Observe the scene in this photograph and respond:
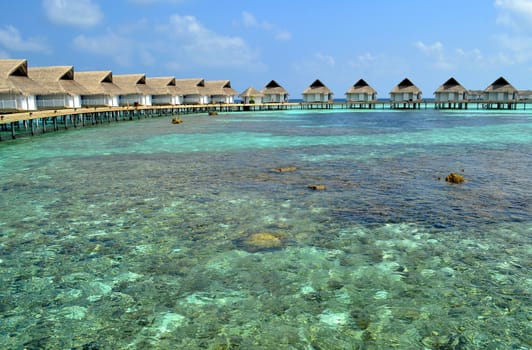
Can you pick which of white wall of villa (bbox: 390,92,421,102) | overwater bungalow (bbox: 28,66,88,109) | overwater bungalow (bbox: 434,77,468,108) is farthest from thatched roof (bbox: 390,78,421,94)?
overwater bungalow (bbox: 28,66,88,109)

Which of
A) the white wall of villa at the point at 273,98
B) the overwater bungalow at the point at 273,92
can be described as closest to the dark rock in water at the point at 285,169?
the overwater bungalow at the point at 273,92

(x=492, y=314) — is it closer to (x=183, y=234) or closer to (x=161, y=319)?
(x=161, y=319)

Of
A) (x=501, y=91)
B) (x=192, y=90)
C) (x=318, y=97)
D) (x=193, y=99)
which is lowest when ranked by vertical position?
(x=501, y=91)

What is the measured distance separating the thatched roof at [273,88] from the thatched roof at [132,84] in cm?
2299

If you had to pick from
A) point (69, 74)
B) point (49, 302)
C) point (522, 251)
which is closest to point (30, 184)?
point (49, 302)

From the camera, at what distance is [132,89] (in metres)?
49.3

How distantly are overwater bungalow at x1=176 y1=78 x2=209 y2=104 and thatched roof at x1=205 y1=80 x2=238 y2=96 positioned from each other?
49.6 inches

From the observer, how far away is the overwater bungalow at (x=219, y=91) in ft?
216

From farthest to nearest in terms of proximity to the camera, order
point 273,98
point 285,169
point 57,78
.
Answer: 1. point 273,98
2. point 57,78
3. point 285,169

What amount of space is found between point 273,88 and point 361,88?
14.4m

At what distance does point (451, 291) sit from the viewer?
209 inches

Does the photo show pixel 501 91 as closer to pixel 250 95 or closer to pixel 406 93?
pixel 406 93

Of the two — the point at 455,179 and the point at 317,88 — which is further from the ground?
the point at 317,88

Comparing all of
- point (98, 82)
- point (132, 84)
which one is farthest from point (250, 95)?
point (98, 82)
